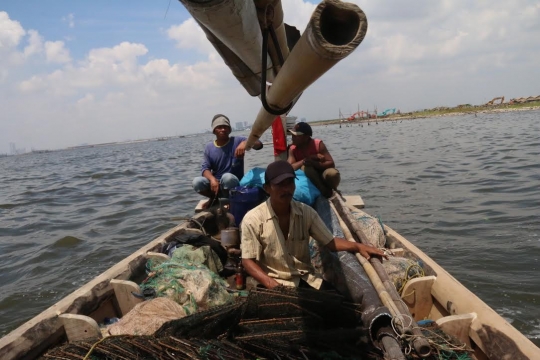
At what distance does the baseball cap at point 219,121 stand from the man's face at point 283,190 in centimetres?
337

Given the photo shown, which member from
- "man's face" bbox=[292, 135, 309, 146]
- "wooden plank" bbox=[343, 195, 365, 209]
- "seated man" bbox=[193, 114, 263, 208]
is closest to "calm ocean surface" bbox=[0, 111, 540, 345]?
"wooden plank" bbox=[343, 195, 365, 209]

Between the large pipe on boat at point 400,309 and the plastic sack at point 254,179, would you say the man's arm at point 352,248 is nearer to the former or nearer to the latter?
the large pipe on boat at point 400,309

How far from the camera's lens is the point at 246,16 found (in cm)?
116

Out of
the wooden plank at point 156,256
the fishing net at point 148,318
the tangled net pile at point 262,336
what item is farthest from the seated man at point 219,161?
the tangled net pile at point 262,336

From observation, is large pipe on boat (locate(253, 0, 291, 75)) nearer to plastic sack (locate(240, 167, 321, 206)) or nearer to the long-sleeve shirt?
plastic sack (locate(240, 167, 321, 206))

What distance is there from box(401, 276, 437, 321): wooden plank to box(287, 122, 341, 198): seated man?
234 cm

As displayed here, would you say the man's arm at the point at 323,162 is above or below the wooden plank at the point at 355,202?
above

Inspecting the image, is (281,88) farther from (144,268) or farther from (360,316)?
(144,268)

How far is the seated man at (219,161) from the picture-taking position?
618 centimetres

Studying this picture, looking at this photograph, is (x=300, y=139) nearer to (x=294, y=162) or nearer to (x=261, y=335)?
(x=294, y=162)

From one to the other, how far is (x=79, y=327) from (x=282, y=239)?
1.95 m

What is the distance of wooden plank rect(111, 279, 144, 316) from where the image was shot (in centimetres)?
370

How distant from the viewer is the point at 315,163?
5.61 m

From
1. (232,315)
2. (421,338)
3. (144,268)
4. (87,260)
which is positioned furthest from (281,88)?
(87,260)
